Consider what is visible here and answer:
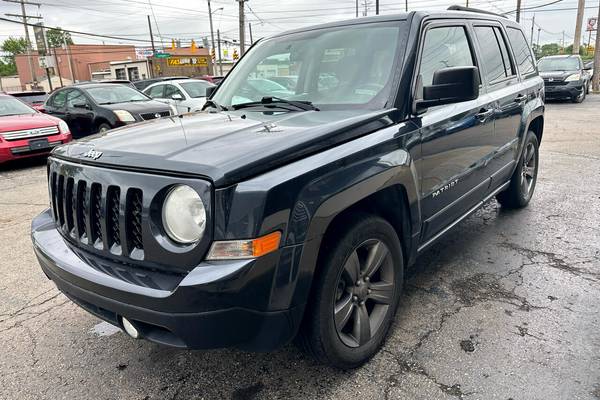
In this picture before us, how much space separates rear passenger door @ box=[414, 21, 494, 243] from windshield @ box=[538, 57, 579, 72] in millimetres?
15876

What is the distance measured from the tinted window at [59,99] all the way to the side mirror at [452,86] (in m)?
10.5

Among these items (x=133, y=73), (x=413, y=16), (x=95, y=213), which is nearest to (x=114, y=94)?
(x=413, y=16)

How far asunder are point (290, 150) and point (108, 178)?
0.82 metres

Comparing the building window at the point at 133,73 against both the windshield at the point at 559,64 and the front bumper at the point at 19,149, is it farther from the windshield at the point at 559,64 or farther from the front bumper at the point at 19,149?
the front bumper at the point at 19,149

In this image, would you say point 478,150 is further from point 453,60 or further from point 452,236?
point 452,236

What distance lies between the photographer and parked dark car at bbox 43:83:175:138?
974cm

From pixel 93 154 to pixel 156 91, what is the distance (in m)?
11.9

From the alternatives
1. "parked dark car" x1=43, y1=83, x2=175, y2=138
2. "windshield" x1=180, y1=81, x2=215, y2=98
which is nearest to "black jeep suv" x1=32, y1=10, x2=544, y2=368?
"parked dark car" x1=43, y1=83, x2=175, y2=138

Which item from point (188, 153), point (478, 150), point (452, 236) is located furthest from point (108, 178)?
point (452, 236)

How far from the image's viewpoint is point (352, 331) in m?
2.46

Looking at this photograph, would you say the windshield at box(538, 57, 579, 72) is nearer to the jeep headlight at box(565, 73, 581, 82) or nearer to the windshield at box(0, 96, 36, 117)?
the jeep headlight at box(565, 73, 581, 82)

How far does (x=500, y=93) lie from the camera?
3.86 m

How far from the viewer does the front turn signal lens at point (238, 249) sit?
181 centimetres

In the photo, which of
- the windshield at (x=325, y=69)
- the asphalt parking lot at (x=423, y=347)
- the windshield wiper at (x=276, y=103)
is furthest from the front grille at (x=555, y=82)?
the windshield wiper at (x=276, y=103)
